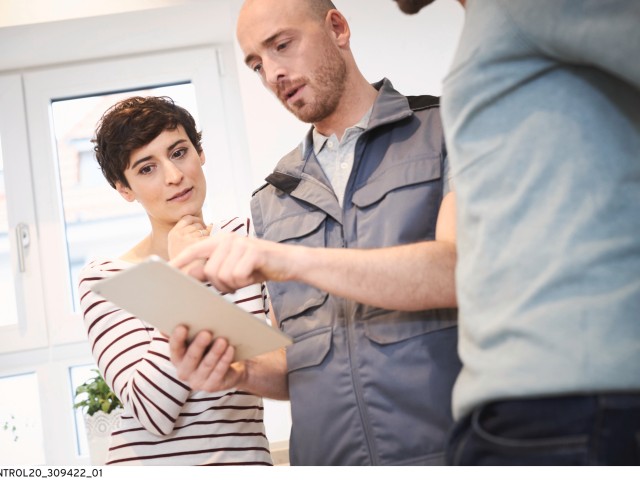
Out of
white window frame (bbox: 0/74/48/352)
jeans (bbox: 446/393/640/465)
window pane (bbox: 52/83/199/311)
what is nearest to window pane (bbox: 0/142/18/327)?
white window frame (bbox: 0/74/48/352)

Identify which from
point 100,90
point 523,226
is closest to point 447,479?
point 523,226

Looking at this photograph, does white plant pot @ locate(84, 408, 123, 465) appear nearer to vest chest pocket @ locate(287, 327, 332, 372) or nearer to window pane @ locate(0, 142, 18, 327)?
window pane @ locate(0, 142, 18, 327)

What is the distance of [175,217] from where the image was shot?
146 cm

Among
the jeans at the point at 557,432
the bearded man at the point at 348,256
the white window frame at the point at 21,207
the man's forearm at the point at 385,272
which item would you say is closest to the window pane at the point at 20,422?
the white window frame at the point at 21,207

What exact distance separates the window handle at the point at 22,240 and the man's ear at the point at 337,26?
1.49m

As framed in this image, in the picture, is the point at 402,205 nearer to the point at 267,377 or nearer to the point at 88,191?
the point at 267,377

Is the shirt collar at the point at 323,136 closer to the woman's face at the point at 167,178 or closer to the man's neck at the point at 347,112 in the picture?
the man's neck at the point at 347,112

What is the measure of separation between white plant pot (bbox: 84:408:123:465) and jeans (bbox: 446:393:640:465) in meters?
1.37

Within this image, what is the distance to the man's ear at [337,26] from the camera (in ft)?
4.32

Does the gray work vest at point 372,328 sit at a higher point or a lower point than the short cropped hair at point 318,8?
A: lower

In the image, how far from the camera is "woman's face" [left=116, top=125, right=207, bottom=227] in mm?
1458

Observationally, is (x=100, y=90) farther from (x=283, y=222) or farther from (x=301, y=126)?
(x=283, y=222)

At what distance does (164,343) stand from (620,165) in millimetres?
820

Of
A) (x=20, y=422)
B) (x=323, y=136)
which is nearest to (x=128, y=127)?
(x=323, y=136)
